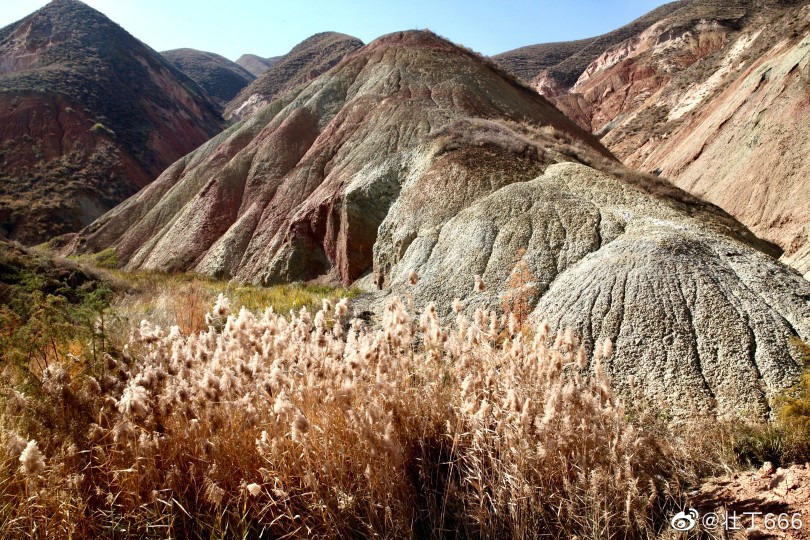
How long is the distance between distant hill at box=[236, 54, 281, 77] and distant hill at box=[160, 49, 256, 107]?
62.2 feet

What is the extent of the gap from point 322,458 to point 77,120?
5442cm

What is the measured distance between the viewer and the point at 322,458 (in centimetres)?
299

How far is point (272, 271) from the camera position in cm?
1731

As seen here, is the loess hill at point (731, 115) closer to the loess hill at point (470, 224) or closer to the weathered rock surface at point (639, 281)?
the weathered rock surface at point (639, 281)

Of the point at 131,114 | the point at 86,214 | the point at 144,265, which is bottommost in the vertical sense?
the point at 144,265

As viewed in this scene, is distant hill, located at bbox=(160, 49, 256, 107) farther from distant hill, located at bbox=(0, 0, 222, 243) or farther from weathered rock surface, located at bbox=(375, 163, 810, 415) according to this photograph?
weathered rock surface, located at bbox=(375, 163, 810, 415)

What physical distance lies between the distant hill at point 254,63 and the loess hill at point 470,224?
113m

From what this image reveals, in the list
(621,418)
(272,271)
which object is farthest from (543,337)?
(272,271)

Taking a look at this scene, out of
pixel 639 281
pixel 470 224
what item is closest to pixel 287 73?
pixel 470 224

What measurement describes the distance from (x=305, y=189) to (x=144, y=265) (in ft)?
28.5

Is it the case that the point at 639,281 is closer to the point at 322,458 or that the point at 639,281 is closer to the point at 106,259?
the point at 322,458

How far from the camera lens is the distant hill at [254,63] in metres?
129

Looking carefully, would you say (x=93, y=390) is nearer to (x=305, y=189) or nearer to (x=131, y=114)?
(x=305, y=189)

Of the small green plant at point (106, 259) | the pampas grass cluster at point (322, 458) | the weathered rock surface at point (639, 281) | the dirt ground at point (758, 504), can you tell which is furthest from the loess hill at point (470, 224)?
the pampas grass cluster at point (322, 458)
